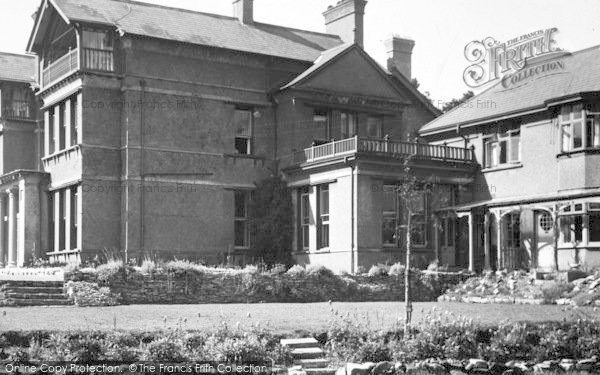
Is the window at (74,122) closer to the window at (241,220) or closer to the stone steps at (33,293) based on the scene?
the window at (241,220)

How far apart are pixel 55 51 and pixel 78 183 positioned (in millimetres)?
7168

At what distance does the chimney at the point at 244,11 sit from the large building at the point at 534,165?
9704 millimetres

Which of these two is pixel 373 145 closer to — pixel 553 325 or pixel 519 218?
pixel 519 218

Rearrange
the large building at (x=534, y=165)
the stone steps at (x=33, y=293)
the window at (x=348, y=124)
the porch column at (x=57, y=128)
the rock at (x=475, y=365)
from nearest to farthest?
the rock at (x=475, y=365)
the stone steps at (x=33, y=293)
the large building at (x=534, y=165)
the porch column at (x=57, y=128)
the window at (x=348, y=124)

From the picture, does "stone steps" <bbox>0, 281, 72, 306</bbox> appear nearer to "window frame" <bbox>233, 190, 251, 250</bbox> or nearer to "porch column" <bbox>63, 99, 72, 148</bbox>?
"porch column" <bbox>63, 99, 72, 148</bbox>

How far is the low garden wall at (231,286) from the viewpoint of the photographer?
25047 mm

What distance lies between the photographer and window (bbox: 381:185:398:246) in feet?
115

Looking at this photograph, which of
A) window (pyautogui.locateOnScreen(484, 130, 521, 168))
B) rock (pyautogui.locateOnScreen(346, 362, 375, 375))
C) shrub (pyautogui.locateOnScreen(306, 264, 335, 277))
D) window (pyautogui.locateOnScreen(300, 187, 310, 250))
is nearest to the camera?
rock (pyautogui.locateOnScreen(346, 362, 375, 375))

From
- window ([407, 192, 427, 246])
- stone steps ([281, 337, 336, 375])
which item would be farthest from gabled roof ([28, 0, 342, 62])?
stone steps ([281, 337, 336, 375])

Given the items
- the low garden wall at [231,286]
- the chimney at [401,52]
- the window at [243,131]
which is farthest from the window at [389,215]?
the chimney at [401,52]

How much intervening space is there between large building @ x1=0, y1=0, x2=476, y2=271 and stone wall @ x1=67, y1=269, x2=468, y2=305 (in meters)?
4.18

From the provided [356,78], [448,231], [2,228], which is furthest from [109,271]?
[2,228]

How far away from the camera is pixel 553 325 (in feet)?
59.7

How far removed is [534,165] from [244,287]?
45.6 ft
